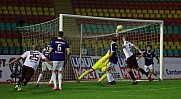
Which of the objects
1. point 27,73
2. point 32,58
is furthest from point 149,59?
point 27,73

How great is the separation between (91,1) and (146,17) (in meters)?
4.01

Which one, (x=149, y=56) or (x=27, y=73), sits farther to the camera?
(x=149, y=56)

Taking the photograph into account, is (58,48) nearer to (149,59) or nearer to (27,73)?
(27,73)

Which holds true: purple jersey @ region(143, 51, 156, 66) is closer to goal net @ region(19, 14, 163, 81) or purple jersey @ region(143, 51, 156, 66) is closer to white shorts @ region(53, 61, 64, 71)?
goal net @ region(19, 14, 163, 81)

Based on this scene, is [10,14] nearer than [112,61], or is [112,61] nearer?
[112,61]

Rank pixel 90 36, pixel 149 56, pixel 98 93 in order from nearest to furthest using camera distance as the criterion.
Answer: pixel 98 93, pixel 149 56, pixel 90 36

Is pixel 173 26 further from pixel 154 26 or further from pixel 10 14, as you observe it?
pixel 10 14

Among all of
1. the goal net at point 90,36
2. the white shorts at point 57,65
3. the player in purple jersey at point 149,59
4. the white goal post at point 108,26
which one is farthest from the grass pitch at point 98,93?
the player in purple jersey at point 149,59

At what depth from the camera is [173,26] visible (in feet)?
100

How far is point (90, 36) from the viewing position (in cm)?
2203

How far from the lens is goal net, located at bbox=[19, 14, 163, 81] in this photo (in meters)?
20.2

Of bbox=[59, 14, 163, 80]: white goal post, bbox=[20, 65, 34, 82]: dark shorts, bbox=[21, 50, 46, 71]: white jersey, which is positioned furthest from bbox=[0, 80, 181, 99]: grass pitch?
bbox=[59, 14, 163, 80]: white goal post

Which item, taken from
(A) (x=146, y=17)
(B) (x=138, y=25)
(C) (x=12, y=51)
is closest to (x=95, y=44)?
(B) (x=138, y=25)

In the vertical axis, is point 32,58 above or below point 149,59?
above
